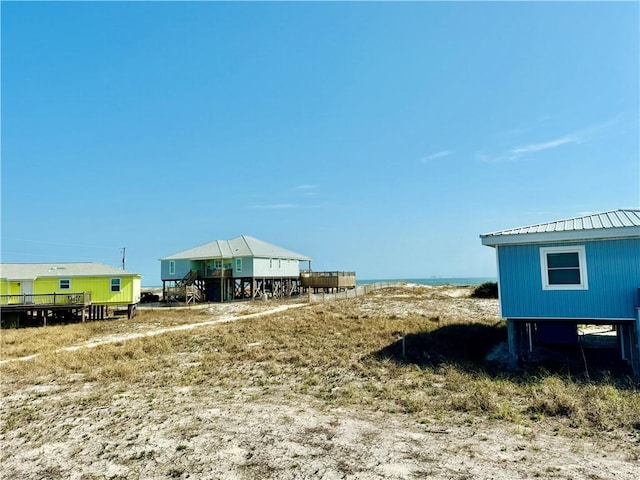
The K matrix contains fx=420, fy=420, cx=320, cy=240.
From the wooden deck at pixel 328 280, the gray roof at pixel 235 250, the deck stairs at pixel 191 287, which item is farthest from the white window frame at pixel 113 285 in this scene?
the wooden deck at pixel 328 280

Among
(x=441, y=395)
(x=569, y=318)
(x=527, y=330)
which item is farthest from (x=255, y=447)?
(x=527, y=330)

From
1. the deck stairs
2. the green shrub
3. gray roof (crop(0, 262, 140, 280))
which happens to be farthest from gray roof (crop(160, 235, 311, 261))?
the green shrub

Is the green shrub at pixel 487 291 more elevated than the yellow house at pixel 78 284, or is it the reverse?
the yellow house at pixel 78 284

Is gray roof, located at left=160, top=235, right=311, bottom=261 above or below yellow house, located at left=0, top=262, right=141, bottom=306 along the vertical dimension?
above

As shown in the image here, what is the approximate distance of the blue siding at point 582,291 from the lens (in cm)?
1193

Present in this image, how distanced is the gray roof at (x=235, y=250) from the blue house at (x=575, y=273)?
31.4 meters

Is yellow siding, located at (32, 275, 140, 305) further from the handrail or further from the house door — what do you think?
the handrail

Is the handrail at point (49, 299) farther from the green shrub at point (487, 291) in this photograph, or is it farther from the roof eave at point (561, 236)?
the green shrub at point (487, 291)

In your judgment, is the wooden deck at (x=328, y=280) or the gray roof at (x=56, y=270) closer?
the gray roof at (x=56, y=270)

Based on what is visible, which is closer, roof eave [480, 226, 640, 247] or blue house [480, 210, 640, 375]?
roof eave [480, 226, 640, 247]

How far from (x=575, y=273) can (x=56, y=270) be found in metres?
33.0

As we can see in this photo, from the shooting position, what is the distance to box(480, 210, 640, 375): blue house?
11.9 metres

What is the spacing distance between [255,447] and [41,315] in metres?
29.8

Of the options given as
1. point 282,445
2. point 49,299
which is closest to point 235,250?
point 49,299
